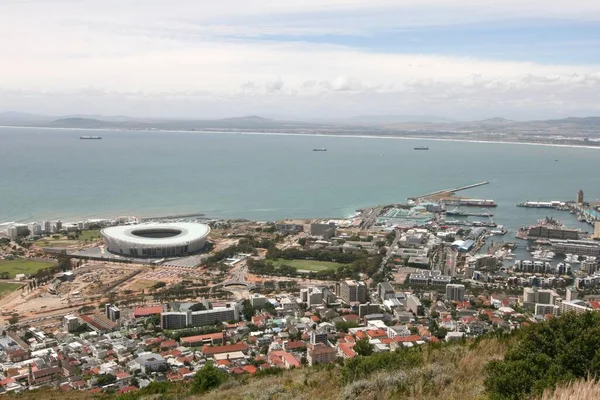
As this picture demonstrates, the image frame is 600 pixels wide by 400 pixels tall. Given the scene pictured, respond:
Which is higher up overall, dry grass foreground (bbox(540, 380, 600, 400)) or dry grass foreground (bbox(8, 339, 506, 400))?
dry grass foreground (bbox(540, 380, 600, 400))

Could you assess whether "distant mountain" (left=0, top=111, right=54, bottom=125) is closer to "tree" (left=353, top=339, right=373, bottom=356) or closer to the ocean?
the ocean

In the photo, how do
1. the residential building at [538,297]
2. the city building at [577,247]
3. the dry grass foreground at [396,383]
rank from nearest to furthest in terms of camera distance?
the dry grass foreground at [396,383] → the residential building at [538,297] → the city building at [577,247]

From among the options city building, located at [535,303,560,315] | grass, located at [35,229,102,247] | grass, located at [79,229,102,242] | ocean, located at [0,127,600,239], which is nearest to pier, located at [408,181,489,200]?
ocean, located at [0,127,600,239]

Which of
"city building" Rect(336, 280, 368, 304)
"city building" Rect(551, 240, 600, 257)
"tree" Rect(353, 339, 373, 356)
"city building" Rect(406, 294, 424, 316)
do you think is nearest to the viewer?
"tree" Rect(353, 339, 373, 356)

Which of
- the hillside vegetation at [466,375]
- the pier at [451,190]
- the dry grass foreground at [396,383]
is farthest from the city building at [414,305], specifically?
the pier at [451,190]

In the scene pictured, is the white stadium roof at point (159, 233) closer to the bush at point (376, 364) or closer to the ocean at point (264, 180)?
the ocean at point (264, 180)

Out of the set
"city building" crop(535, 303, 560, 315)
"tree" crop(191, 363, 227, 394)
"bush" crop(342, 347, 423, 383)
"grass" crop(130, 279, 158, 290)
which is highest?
"bush" crop(342, 347, 423, 383)

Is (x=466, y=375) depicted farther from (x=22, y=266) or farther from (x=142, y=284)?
(x=22, y=266)
